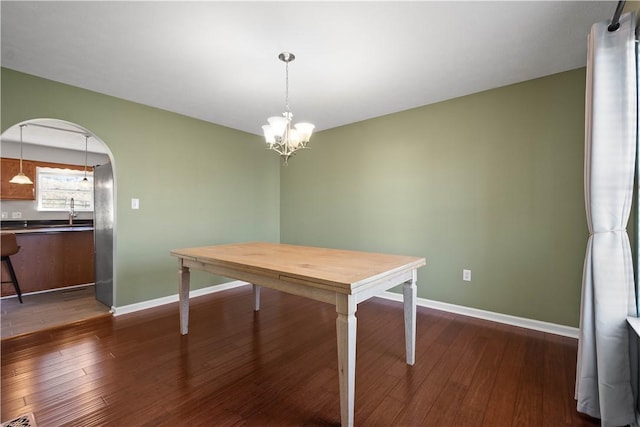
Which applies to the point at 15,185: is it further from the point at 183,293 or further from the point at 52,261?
the point at 183,293

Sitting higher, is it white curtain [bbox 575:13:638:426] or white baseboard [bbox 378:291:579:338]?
white curtain [bbox 575:13:638:426]

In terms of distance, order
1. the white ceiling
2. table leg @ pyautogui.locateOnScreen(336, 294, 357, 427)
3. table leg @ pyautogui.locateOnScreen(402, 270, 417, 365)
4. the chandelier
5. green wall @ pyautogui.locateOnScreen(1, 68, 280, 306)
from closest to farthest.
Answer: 1. table leg @ pyautogui.locateOnScreen(336, 294, 357, 427)
2. the white ceiling
3. table leg @ pyautogui.locateOnScreen(402, 270, 417, 365)
4. the chandelier
5. green wall @ pyautogui.locateOnScreen(1, 68, 280, 306)

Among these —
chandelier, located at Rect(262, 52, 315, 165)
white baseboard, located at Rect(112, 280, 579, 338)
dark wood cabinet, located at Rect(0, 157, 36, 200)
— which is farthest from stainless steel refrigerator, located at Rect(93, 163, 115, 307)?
dark wood cabinet, located at Rect(0, 157, 36, 200)

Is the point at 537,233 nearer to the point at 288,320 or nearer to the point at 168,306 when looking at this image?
the point at 288,320

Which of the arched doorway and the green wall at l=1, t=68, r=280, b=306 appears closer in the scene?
the green wall at l=1, t=68, r=280, b=306

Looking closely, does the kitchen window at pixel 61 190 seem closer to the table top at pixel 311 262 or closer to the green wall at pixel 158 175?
the green wall at pixel 158 175

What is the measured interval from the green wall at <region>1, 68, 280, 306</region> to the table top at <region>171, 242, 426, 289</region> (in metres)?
1.13

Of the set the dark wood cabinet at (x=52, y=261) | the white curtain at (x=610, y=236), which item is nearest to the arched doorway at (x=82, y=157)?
the dark wood cabinet at (x=52, y=261)

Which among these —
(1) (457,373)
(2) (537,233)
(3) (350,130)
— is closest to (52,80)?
(3) (350,130)

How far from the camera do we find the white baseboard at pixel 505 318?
2424mm

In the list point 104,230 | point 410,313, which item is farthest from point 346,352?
point 104,230

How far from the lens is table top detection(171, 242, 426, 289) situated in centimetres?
148

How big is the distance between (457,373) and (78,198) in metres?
6.53

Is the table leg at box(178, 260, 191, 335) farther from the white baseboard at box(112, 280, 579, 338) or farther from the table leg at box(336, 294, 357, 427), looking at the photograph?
the table leg at box(336, 294, 357, 427)
